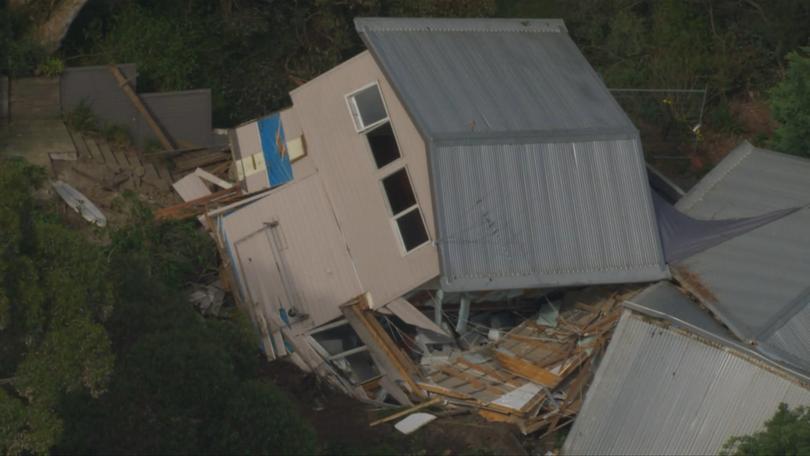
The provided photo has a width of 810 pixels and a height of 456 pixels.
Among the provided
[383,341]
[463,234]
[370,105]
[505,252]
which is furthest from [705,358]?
[370,105]

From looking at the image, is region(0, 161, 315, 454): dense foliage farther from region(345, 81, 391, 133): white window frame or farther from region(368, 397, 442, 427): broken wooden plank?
region(345, 81, 391, 133): white window frame

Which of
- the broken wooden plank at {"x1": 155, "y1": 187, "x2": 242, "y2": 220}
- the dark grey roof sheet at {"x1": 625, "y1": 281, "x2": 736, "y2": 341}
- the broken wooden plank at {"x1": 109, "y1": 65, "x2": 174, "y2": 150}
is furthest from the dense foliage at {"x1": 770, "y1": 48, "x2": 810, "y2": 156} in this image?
the broken wooden plank at {"x1": 109, "y1": 65, "x2": 174, "y2": 150}

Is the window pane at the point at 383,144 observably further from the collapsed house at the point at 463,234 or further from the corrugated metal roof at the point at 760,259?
the corrugated metal roof at the point at 760,259

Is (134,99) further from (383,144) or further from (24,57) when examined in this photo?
(383,144)

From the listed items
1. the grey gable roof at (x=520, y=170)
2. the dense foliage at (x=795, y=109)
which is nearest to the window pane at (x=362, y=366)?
the grey gable roof at (x=520, y=170)

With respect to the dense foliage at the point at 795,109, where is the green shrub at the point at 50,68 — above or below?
above

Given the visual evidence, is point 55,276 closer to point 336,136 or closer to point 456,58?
point 336,136

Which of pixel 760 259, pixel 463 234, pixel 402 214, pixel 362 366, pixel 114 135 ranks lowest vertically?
pixel 362 366
